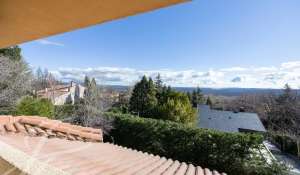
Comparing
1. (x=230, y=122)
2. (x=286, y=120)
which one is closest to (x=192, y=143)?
(x=230, y=122)

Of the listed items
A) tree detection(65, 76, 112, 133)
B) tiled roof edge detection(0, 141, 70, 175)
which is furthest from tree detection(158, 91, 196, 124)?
tiled roof edge detection(0, 141, 70, 175)

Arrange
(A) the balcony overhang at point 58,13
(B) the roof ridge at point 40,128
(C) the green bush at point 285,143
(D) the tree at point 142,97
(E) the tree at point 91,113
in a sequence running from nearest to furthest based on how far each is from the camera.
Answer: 1. (A) the balcony overhang at point 58,13
2. (B) the roof ridge at point 40,128
3. (E) the tree at point 91,113
4. (C) the green bush at point 285,143
5. (D) the tree at point 142,97

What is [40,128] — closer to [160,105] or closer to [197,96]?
[160,105]

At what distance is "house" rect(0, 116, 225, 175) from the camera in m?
2.71

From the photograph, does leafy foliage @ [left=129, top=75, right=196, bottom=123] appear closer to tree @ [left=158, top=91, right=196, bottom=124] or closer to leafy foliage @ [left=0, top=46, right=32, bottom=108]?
tree @ [left=158, top=91, right=196, bottom=124]

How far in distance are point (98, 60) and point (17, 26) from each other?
163ft

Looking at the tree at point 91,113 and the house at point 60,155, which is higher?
the house at point 60,155

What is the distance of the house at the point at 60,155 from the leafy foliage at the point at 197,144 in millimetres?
6047

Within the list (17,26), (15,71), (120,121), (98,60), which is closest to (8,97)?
(15,71)

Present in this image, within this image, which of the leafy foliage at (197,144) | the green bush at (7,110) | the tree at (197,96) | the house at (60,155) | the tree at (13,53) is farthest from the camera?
the tree at (197,96)

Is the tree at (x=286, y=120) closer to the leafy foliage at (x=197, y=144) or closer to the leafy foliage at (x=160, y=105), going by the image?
the leafy foliage at (x=160, y=105)

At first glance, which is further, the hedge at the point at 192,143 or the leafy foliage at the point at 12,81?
the leafy foliage at the point at 12,81

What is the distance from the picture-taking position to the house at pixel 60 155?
8.91 ft

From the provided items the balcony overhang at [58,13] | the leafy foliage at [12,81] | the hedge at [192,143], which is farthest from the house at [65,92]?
the balcony overhang at [58,13]
